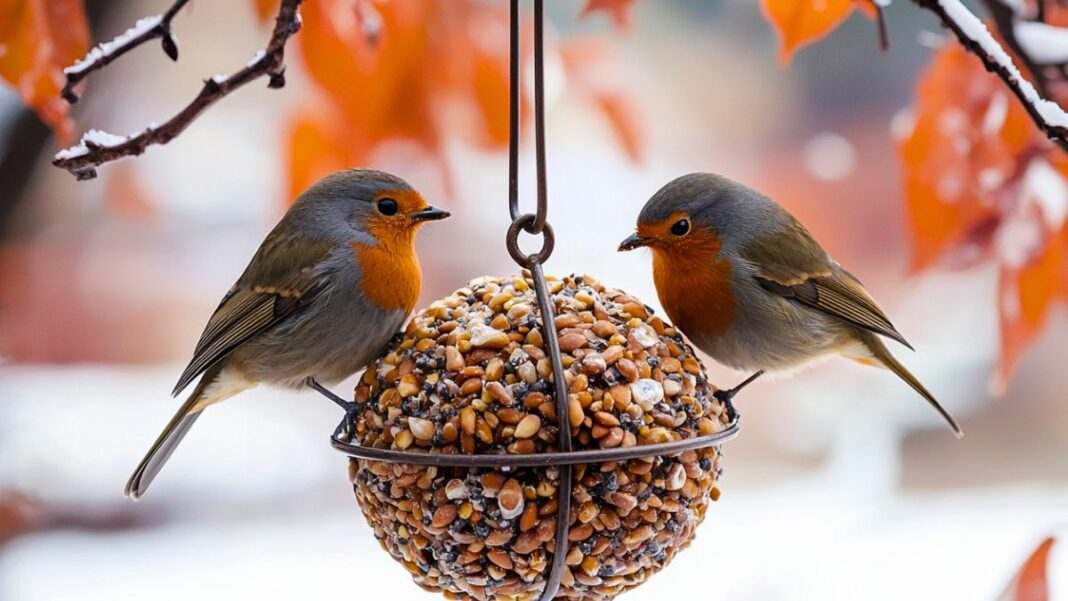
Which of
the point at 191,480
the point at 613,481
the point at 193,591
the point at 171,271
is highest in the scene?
the point at 171,271

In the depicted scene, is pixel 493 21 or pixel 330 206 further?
pixel 493 21

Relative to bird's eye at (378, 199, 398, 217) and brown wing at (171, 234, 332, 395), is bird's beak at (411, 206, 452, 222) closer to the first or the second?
bird's eye at (378, 199, 398, 217)

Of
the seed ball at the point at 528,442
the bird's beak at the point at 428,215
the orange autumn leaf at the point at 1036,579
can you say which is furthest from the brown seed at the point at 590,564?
the orange autumn leaf at the point at 1036,579

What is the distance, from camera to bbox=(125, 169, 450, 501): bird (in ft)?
7.16

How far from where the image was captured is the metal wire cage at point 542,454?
1.76 metres

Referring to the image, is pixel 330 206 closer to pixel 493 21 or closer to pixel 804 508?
pixel 493 21

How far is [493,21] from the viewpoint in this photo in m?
2.94

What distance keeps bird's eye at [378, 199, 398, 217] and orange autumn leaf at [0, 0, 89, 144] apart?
81 cm

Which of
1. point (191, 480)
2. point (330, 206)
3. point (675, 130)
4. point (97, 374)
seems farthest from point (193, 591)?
point (675, 130)

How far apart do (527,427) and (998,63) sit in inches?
38.2

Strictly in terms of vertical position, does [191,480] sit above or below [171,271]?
below

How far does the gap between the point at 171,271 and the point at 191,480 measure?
0.82 meters

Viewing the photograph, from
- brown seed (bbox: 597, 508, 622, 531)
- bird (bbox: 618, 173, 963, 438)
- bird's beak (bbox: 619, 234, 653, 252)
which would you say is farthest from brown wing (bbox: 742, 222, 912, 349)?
brown seed (bbox: 597, 508, 622, 531)

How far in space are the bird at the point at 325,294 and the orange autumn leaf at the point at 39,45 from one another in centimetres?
63
